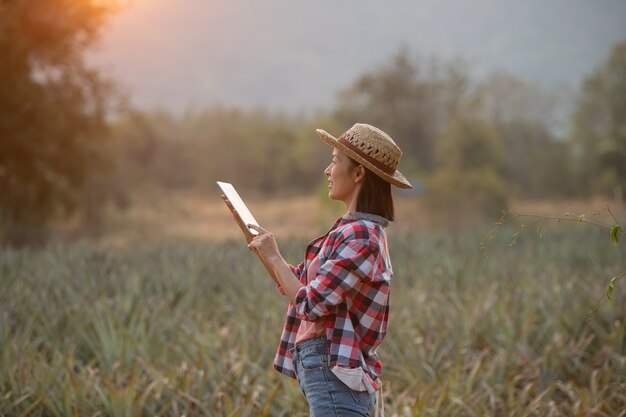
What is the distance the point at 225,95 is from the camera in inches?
7096

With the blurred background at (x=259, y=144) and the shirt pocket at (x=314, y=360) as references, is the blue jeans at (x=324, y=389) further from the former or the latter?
the blurred background at (x=259, y=144)

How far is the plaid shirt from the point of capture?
8.68ft

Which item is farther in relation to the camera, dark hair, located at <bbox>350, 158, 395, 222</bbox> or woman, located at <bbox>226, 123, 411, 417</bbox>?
dark hair, located at <bbox>350, 158, 395, 222</bbox>

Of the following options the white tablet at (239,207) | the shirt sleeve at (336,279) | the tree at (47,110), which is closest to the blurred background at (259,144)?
the tree at (47,110)

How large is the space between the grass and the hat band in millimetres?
1388

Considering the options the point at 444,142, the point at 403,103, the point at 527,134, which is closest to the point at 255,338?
the point at 444,142

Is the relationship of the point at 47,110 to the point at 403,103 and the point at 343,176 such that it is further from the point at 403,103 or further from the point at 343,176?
the point at 403,103

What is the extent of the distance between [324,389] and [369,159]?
783 mm

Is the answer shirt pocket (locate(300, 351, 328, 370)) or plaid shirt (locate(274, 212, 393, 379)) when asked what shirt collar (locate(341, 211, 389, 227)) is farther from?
shirt pocket (locate(300, 351, 328, 370))

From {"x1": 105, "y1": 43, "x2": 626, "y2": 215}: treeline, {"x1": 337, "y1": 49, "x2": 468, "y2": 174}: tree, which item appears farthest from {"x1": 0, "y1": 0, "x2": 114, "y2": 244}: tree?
{"x1": 337, "y1": 49, "x2": 468, "y2": 174}: tree

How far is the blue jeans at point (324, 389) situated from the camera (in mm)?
2689

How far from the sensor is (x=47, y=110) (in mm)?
16391

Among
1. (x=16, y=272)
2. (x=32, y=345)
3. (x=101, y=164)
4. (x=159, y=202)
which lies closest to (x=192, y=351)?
(x=32, y=345)

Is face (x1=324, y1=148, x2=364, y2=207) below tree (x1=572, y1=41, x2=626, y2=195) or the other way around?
below
